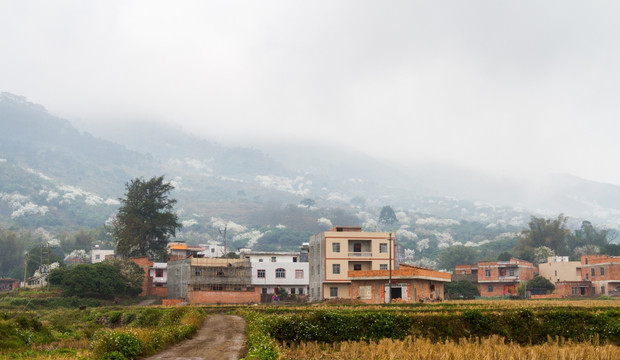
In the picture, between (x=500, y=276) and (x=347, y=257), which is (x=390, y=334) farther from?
(x=500, y=276)

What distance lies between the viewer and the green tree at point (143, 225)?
13075cm

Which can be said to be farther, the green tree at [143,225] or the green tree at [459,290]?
the green tree at [143,225]

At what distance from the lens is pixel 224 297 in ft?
322

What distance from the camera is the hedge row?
4081 cm

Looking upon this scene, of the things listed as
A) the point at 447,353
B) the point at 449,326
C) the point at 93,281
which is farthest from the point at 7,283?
the point at 447,353

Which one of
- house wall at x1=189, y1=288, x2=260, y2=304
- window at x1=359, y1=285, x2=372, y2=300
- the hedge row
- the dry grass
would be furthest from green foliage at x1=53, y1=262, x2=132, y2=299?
the dry grass

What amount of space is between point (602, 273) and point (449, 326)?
86552 mm

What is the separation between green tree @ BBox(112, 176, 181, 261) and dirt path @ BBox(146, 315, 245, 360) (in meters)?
85.7

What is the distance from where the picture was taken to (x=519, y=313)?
4525 cm

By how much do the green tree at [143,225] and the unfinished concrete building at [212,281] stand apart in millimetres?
23753

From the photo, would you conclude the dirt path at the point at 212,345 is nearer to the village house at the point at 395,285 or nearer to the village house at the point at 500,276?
the village house at the point at 395,285

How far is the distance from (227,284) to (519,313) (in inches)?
2622

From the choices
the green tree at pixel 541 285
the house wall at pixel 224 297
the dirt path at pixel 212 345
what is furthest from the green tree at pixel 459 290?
the dirt path at pixel 212 345

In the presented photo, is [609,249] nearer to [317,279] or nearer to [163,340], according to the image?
[317,279]
